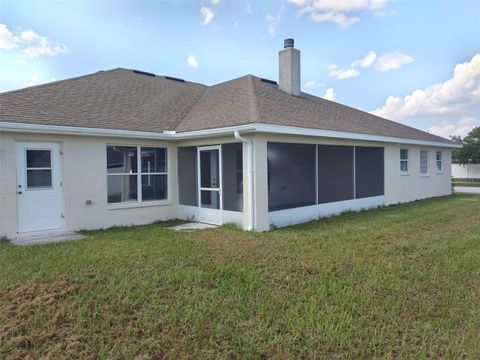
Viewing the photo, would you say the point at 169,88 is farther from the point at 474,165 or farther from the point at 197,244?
the point at 474,165

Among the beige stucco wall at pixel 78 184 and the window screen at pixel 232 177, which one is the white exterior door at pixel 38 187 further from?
the window screen at pixel 232 177

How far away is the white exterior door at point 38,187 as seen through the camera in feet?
26.7

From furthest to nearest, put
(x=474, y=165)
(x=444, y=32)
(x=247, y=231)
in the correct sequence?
1. (x=474, y=165)
2. (x=444, y=32)
3. (x=247, y=231)

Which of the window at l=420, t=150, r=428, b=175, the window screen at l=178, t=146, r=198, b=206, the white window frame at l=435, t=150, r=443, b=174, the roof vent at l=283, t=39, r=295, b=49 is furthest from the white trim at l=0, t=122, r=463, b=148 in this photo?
the white window frame at l=435, t=150, r=443, b=174

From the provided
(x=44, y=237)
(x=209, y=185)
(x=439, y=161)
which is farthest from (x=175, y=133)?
(x=439, y=161)

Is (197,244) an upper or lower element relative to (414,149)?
lower

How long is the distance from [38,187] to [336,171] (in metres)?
9.97

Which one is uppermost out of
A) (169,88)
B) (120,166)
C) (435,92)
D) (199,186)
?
(435,92)

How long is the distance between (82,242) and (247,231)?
386 cm

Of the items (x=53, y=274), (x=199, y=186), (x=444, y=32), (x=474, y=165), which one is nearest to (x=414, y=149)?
(x=444, y=32)

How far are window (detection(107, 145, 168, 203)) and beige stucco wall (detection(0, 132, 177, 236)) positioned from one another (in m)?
0.22

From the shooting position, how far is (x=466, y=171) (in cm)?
3388

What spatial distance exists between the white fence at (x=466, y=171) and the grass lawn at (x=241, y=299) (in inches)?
1244

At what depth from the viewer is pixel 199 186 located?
10.4 m
